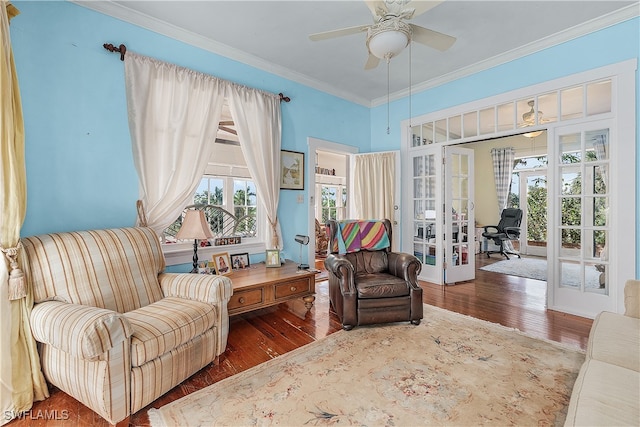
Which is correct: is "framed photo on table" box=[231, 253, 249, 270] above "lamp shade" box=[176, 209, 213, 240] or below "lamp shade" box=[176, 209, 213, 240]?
below

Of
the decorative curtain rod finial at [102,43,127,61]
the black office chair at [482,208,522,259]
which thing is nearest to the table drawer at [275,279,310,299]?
the decorative curtain rod finial at [102,43,127,61]

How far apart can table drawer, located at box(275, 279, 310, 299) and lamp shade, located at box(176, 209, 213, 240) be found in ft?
2.70

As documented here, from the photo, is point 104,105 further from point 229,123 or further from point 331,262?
point 331,262

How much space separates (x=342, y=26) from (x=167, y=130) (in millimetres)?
1997

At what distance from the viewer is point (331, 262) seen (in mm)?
2834

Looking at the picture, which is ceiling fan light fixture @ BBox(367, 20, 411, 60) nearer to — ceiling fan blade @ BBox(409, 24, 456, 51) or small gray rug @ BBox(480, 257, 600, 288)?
ceiling fan blade @ BBox(409, 24, 456, 51)

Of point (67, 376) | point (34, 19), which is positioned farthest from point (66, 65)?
point (67, 376)

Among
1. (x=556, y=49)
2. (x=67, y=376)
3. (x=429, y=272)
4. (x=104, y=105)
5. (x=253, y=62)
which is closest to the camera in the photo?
(x=67, y=376)

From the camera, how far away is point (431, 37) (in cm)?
217

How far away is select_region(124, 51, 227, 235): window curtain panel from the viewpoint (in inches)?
103

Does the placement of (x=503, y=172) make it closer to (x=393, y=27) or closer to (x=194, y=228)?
(x=393, y=27)

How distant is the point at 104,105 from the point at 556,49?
4.53 meters

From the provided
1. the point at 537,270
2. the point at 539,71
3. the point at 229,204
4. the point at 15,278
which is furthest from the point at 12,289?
the point at 537,270

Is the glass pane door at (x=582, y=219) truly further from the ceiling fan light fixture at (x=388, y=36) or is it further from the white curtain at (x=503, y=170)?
the white curtain at (x=503, y=170)
